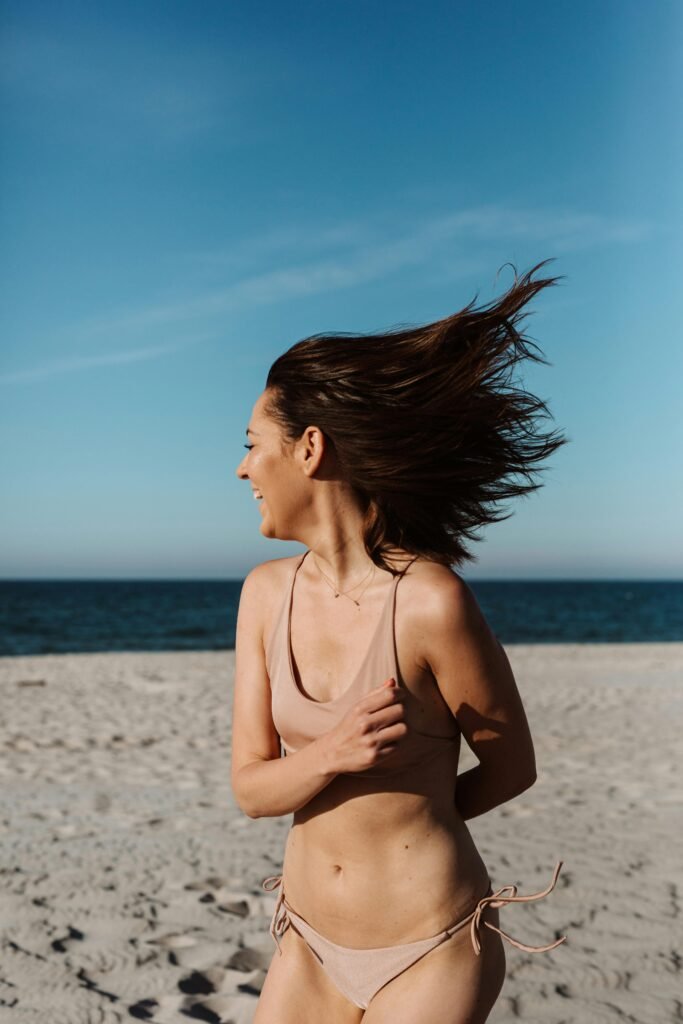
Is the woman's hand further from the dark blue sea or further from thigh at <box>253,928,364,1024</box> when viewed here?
the dark blue sea

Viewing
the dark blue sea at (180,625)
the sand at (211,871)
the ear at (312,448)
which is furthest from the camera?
the dark blue sea at (180,625)

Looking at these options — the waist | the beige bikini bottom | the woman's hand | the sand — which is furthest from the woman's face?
the sand

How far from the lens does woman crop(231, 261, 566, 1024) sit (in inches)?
69.8

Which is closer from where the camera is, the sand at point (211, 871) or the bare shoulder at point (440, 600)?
the bare shoulder at point (440, 600)

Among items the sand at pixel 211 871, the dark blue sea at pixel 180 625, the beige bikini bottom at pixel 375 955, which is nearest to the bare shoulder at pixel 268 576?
the beige bikini bottom at pixel 375 955

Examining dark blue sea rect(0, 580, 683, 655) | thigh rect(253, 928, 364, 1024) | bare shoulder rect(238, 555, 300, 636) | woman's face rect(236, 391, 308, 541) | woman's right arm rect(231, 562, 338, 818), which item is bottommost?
dark blue sea rect(0, 580, 683, 655)

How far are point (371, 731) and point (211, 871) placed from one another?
14.5ft

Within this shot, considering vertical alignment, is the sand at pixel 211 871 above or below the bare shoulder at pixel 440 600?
below

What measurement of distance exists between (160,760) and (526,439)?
7.59 metres

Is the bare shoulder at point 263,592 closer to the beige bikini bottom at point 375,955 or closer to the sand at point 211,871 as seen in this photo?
the beige bikini bottom at point 375,955

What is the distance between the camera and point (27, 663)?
19.1 metres

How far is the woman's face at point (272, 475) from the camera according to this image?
6.27 feet

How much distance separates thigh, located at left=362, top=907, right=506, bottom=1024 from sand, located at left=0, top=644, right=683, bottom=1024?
7.16 ft

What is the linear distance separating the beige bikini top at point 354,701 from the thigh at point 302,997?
0.43 meters
